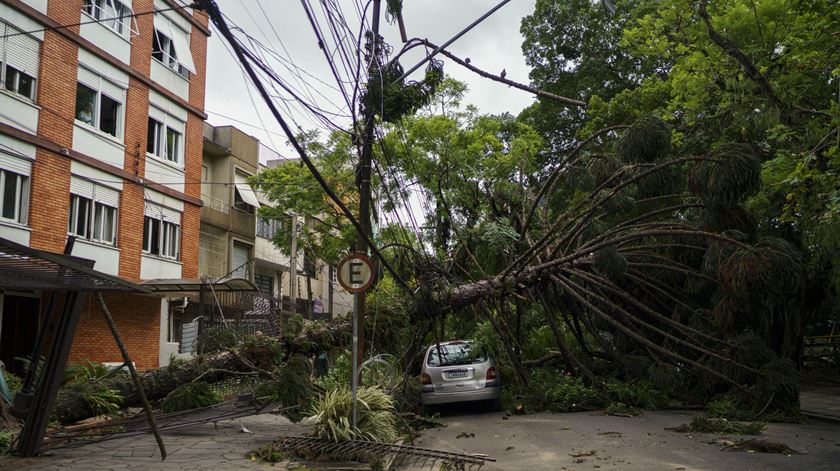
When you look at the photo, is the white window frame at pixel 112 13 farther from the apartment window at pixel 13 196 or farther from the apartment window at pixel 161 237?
the apartment window at pixel 161 237

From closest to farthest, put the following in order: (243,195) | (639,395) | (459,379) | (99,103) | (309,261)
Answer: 1. (459,379)
2. (639,395)
3. (99,103)
4. (243,195)
5. (309,261)

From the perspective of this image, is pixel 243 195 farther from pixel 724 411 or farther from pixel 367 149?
pixel 724 411

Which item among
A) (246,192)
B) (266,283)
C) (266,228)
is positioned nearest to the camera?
(246,192)

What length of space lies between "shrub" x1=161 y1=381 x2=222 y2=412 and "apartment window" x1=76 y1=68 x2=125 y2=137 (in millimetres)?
10449

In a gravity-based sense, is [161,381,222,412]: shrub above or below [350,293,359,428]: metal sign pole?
below

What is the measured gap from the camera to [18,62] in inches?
667

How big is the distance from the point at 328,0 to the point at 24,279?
5.10 metres

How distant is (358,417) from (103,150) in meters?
13.7

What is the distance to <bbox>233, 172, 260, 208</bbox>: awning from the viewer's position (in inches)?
1255

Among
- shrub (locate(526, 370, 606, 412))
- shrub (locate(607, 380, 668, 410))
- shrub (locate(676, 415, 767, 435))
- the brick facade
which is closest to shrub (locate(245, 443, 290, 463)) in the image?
shrub (locate(676, 415, 767, 435))

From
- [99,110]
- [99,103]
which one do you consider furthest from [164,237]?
[99,103]

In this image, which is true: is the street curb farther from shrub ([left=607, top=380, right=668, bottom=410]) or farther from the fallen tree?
the fallen tree

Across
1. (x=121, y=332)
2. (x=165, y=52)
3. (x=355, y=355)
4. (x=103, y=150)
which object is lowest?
(x=355, y=355)

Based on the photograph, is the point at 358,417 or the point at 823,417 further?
the point at 823,417
